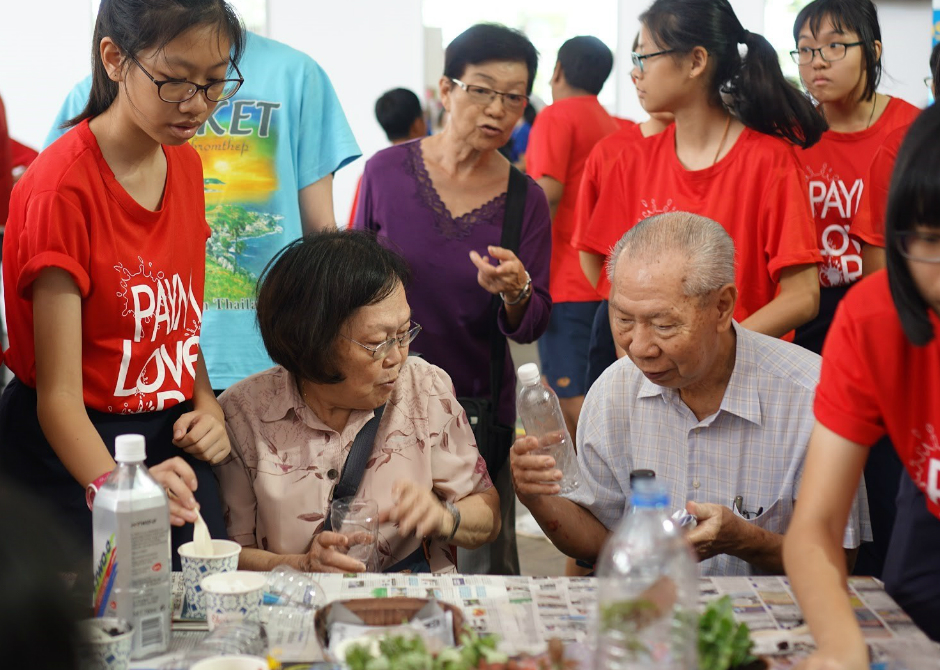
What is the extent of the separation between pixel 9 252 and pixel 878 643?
154cm

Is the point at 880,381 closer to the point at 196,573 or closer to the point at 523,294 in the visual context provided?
the point at 196,573

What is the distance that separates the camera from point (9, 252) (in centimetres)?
179

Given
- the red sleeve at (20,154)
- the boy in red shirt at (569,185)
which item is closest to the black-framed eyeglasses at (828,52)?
the boy in red shirt at (569,185)

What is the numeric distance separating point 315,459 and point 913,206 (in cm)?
118

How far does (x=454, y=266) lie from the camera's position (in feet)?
8.66

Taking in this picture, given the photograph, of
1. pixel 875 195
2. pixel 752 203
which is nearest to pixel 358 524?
pixel 752 203

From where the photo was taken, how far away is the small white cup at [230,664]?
127cm

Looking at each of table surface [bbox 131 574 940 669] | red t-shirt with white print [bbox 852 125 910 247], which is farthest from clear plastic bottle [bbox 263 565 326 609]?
red t-shirt with white print [bbox 852 125 910 247]

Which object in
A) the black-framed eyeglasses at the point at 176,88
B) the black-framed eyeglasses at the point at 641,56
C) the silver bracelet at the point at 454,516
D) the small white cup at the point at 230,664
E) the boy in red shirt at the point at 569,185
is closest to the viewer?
the small white cup at the point at 230,664

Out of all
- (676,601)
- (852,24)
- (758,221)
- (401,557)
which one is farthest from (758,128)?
(676,601)

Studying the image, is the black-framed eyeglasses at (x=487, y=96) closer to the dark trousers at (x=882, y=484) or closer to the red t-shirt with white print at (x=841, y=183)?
the red t-shirt with white print at (x=841, y=183)

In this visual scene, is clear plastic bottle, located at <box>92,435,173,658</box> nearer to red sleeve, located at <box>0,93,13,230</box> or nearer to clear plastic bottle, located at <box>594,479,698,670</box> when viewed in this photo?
clear plastic bottle, located at <box>594,479,698,670</box>

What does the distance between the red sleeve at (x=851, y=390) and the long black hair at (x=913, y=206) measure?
0.08 meters

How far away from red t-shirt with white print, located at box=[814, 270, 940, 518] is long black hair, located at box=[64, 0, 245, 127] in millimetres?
1200
